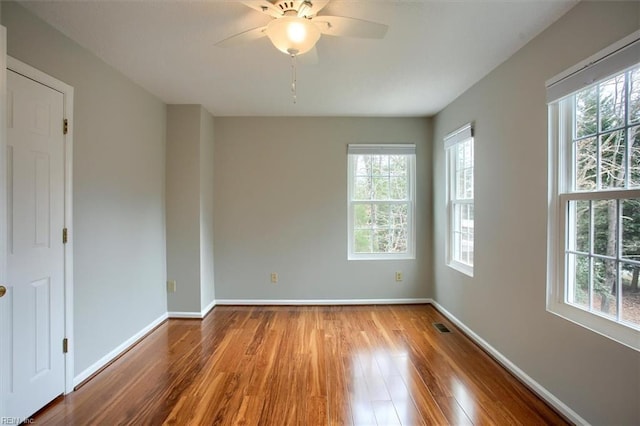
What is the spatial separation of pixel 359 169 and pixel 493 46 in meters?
2.03

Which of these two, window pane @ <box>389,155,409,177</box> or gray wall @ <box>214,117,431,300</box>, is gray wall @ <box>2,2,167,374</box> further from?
window pane @ <box>389,155,409,177</box>

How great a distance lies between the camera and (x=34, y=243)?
1.84 metres

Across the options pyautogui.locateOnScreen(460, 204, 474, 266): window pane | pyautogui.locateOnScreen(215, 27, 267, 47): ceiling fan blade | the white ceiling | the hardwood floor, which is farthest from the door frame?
pyautogui.locateOnScreen(460, 204, 474, 266): window pane

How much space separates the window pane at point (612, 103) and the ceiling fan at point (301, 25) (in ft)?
4.18

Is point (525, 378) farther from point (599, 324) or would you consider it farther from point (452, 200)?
point (452, 200)

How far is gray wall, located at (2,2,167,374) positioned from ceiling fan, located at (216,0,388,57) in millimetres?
1345

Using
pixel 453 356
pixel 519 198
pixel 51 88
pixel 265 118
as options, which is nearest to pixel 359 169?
pixel 265 118

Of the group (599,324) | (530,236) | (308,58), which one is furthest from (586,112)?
(308,58)

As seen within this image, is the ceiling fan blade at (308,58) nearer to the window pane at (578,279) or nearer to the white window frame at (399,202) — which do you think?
the white window frame at (399,202)

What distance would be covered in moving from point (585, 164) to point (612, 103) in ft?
1.14

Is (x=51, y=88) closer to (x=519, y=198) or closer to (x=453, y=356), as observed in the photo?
(x=519, y=198)

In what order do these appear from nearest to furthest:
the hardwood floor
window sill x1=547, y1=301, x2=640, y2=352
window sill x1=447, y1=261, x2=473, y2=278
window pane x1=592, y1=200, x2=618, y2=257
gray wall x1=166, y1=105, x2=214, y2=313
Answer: window sill x1=547, y1=301, x2=640, y2=352 → window pane x1=592, y1=200, x2=618, y2=257 → the hardwood floor → window sill x1=447, y1=261, x2=473, y2=278 → gray wall x1=166, y1=105, x2=214, y2=313

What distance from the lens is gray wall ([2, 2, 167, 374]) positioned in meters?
2.02

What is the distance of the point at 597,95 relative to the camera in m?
1.71
